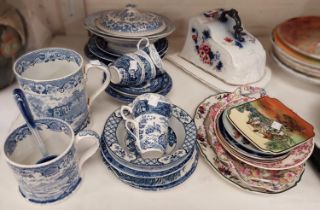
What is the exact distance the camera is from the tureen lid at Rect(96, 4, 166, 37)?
2.42 feet

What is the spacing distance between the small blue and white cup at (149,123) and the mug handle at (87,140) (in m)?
0.07

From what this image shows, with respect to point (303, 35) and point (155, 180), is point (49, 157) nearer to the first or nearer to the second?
point (155, 180)

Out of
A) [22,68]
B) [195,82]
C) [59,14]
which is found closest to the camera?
[22,68]

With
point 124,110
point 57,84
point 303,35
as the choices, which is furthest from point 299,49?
point 57,84

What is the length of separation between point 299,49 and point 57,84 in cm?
50

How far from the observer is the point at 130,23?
743mm

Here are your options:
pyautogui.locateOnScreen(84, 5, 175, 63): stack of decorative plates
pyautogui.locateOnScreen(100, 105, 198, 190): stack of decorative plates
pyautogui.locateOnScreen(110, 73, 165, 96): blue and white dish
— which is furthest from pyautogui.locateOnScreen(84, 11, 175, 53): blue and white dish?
pyautogui.locateOnScreen(100, 105, 198, 190): stack of decorative plates

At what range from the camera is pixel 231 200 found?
1.75 feet

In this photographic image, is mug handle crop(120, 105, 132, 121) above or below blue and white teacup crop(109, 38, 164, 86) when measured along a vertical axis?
below

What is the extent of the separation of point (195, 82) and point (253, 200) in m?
0.33

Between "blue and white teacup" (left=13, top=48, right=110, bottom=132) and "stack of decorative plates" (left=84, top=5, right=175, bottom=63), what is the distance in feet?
0.47

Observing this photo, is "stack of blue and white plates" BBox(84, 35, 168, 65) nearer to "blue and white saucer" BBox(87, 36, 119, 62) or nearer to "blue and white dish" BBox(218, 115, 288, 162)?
"blue and white saucer" BBox(87, 36, 119, 62)

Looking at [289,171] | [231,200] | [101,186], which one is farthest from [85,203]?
[289,171]

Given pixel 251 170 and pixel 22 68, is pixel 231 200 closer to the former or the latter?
pixel 251 170
